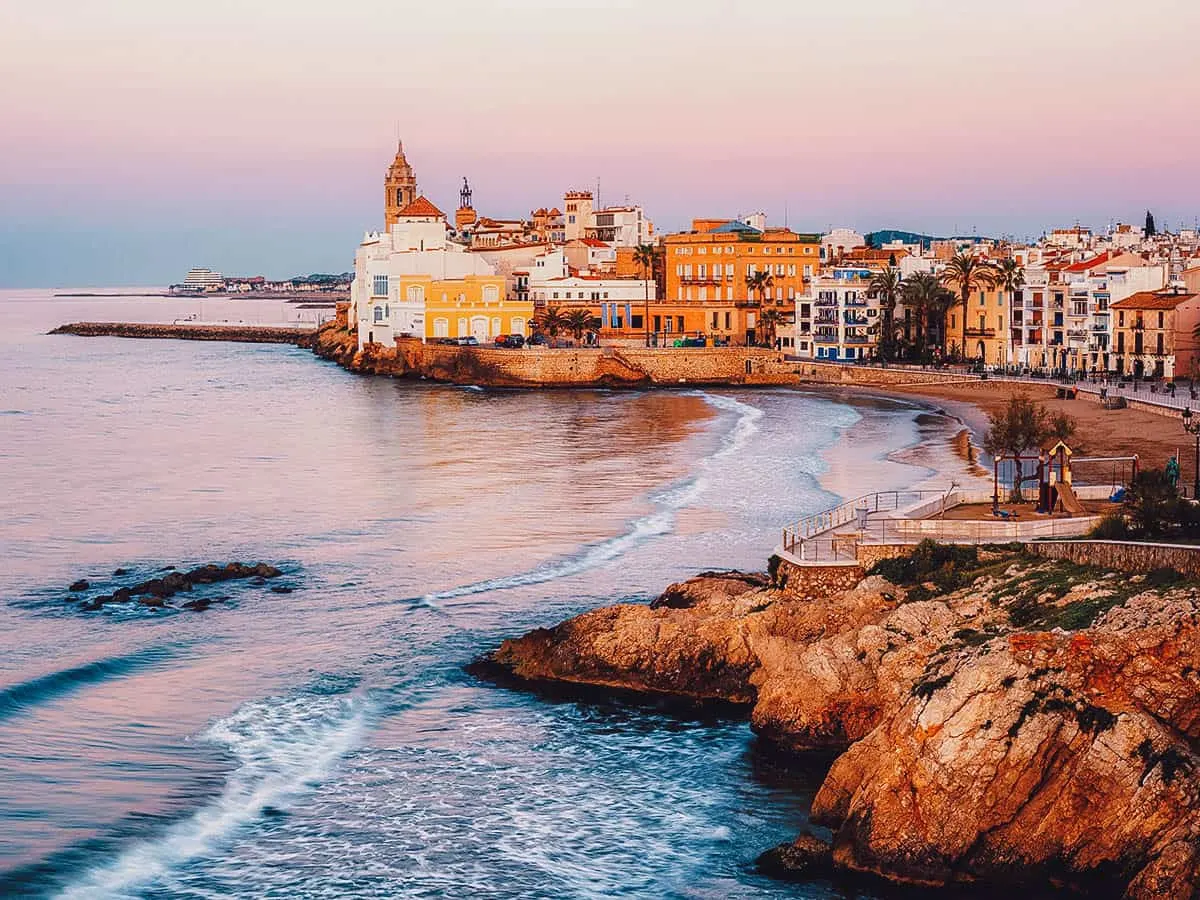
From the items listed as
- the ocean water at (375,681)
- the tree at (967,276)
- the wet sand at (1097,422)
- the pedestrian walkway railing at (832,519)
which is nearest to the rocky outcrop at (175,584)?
the ocean water at (375,681)

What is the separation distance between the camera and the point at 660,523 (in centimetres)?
3684

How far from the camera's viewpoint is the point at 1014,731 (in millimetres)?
15898

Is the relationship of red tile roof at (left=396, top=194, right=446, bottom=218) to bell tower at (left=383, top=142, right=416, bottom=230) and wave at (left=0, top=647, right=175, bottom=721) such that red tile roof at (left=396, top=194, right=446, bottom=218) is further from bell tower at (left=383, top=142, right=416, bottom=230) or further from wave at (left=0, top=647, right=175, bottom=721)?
wave at (left=0, top=647, right=175, bottom=721)

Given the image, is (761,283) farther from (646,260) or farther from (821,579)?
(821,579)

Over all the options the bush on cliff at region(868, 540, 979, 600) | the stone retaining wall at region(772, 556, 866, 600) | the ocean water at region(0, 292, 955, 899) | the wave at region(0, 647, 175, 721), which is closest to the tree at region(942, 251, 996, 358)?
the ocean water at region(0, 292, 955, 899)

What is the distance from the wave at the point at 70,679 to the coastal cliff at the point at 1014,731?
10.4m

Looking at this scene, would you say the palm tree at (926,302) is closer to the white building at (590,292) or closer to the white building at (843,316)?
the white building at (843,316)

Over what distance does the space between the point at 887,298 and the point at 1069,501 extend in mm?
63786

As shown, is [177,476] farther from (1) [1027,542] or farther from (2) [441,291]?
(2) [441,291]

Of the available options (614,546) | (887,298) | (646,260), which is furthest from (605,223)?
(614,546)

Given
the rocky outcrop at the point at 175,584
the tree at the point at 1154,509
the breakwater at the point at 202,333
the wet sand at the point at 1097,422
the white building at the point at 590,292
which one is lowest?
the rocky outcrop at the point at 175,584

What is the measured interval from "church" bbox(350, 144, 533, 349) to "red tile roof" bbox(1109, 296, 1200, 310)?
127 ft

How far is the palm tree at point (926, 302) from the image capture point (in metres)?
84.5

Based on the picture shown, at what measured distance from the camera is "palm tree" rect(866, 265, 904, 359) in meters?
87.4
